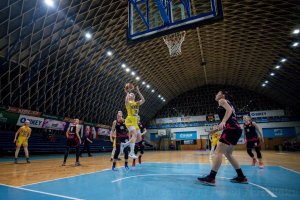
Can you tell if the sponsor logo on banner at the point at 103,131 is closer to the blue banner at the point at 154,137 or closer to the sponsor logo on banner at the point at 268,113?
the blue banner at the point at 154,137

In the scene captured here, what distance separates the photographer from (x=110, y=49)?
76.0ft

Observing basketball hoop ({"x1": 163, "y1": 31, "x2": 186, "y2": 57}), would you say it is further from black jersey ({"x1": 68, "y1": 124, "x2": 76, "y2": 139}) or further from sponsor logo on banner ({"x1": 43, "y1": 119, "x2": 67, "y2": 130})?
sponsor logo on banner ({"x1": 43, "y1": 119, "x2": 67, "y2": 130})

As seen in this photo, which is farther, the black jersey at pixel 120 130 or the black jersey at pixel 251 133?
the black jersey at pixel 251 133

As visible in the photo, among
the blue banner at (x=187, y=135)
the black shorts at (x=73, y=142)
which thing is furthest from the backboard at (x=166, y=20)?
the blue banner at (x=187, y=135)

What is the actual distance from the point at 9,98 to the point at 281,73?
34.9 meters

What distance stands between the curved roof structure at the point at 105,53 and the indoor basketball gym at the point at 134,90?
0.38ft

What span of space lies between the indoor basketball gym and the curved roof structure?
4.6 inches

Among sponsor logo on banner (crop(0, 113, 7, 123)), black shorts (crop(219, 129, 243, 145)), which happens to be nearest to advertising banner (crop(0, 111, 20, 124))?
sponsor logo on banner (crop(0, 113, 7, 123))

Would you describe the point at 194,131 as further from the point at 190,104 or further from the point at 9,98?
the point at 9,98

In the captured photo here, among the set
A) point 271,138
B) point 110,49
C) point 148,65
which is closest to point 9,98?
point 110,49

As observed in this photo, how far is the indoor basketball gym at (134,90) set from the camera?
4773 mm

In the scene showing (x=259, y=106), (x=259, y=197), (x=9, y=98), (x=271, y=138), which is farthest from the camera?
(x=259, y=106)

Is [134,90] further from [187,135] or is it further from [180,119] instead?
[180,119]

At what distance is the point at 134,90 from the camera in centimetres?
823
